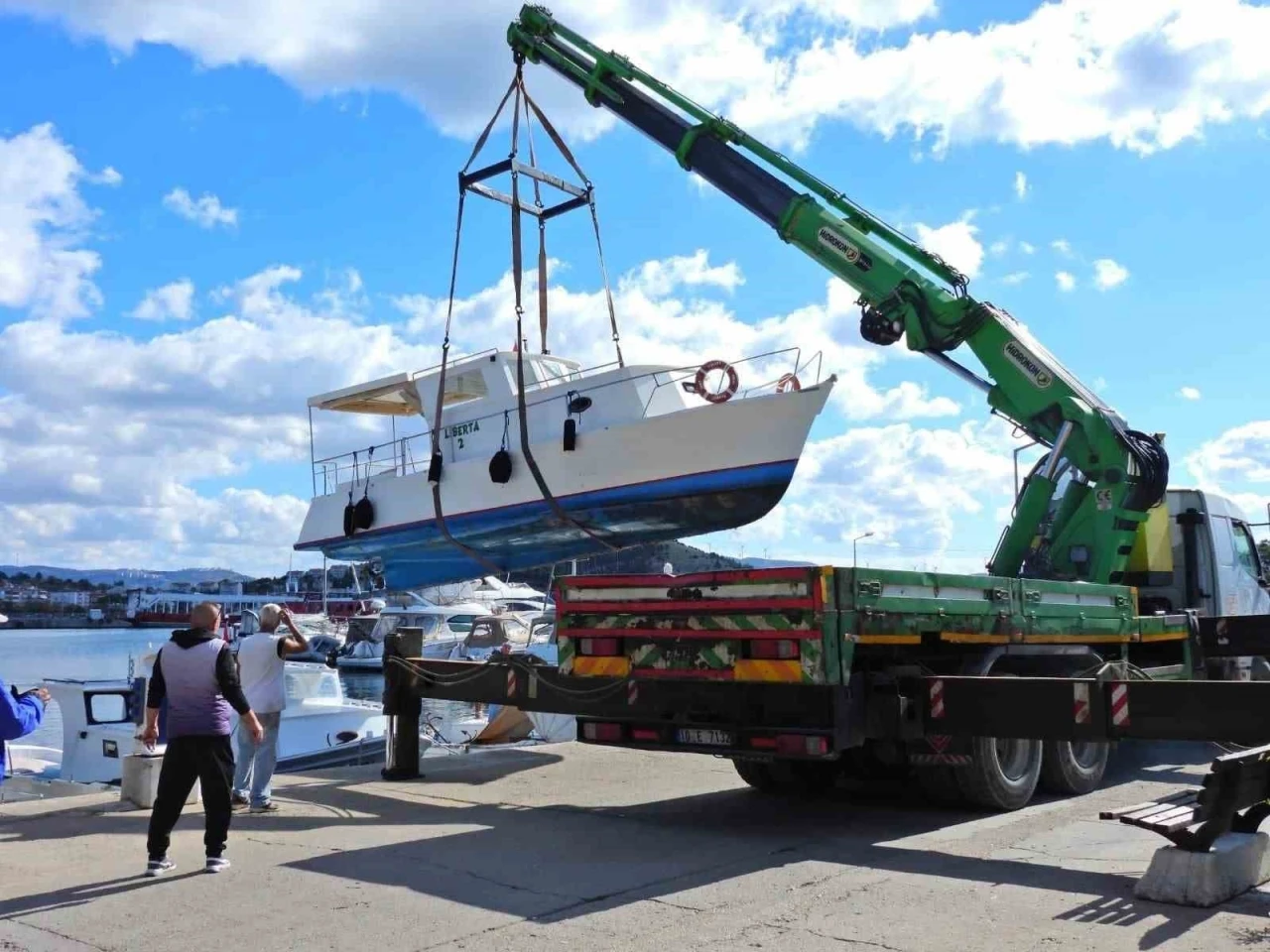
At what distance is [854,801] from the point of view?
344 inches

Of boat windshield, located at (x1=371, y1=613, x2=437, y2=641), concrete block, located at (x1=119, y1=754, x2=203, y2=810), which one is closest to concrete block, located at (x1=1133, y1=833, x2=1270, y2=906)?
concrete block, located at (x1=119, y1=754, x2=203, y2=810)

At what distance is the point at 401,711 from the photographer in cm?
998

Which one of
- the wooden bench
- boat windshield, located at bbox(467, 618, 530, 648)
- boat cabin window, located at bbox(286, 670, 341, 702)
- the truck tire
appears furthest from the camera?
boat windshield, located at bbox(467, 618, 530, 648)

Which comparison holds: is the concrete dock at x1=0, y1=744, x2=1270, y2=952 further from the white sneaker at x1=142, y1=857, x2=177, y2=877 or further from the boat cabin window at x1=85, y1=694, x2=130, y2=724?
the boat cabin window at x1=85, y1=694, x2=130, y2=724

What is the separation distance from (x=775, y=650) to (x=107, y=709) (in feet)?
45.6

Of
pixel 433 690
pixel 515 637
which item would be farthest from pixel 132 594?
pixel 433 690

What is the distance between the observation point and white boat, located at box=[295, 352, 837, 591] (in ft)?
50.1

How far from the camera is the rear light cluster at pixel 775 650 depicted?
22.3 feet

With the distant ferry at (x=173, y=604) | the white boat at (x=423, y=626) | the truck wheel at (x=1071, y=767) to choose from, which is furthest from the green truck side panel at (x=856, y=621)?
the distant ferry at (x=173, y=604)

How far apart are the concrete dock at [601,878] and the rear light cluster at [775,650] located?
1.11 meters

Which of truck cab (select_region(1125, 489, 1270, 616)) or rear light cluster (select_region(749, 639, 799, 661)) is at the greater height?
truck cab (select_region(1125, 489, 1270, 616))

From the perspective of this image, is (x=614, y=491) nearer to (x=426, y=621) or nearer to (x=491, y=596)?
(x=426, y=621)

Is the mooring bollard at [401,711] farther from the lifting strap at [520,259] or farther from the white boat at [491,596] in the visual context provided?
the white boat at [491,596]

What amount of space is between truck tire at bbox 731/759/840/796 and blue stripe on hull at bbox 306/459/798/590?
6429 millimetres
